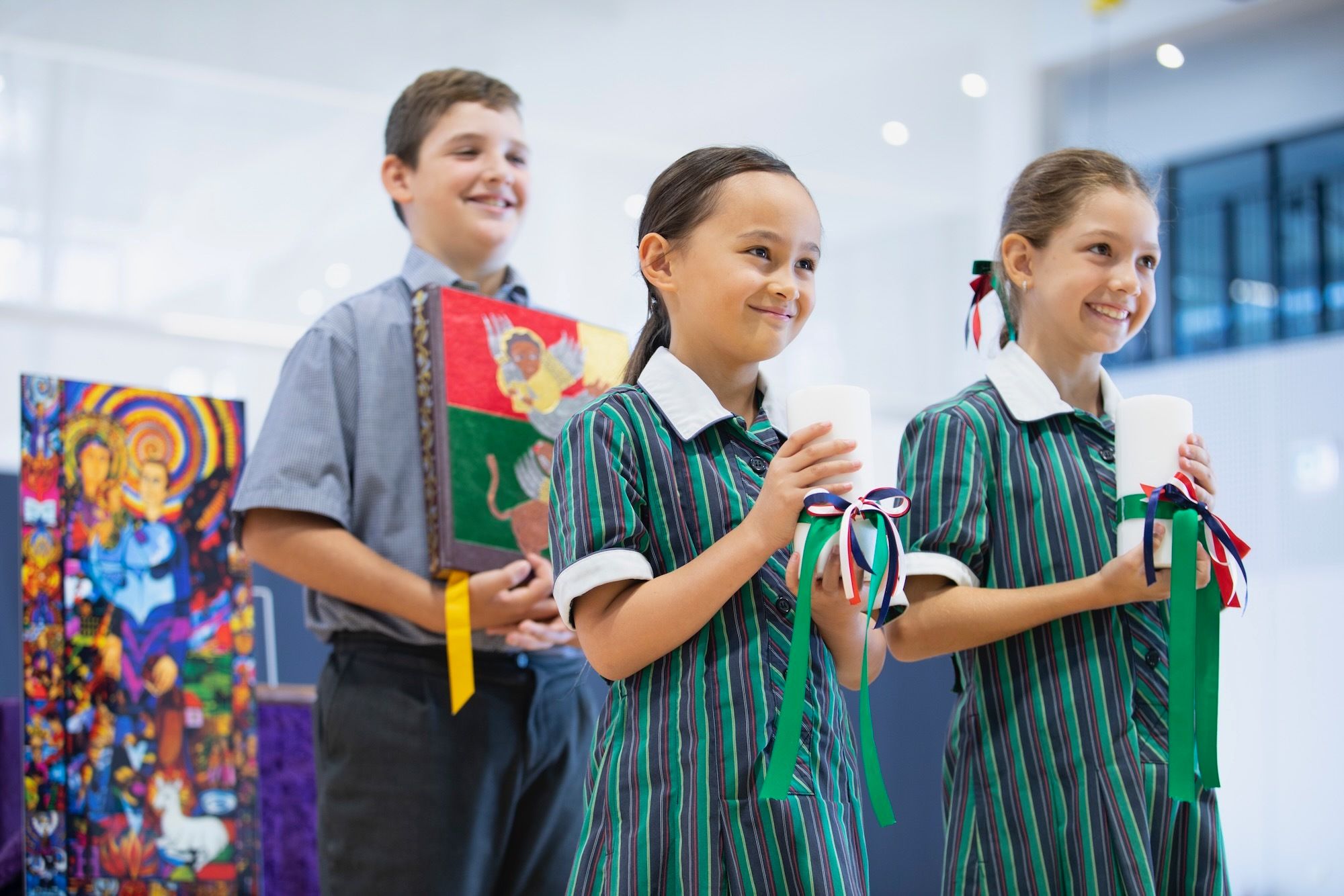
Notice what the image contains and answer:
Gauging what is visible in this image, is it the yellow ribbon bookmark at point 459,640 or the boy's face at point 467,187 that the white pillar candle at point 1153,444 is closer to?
the yellow ribbon bookmark at point 459,640

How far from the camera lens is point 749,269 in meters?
1.35

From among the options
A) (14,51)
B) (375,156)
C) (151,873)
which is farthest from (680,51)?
(151,873)

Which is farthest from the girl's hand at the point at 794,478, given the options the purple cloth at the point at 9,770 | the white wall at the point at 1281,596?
the white wall at the point at 1281,596

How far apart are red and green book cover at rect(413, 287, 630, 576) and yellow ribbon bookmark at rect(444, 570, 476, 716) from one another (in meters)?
0.04

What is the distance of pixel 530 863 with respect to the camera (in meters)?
1.83

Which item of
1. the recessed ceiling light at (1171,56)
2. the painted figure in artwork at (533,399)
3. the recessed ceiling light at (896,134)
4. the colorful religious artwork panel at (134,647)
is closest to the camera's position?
the painted figure in artwork at (533,399)

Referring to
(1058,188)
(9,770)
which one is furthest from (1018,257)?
(9,770)

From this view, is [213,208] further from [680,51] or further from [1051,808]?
[1051,808]

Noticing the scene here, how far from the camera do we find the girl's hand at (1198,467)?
133 cm

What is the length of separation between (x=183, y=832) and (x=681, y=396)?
1.50m

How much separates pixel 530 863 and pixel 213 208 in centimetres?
296

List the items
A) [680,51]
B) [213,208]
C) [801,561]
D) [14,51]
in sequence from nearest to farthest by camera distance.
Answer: [801,561] → [14,51] → [213,208] → [680,51]

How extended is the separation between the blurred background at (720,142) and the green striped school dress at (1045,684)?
165 cm

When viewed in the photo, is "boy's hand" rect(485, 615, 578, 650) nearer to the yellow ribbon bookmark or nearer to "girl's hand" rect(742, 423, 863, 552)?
the yellow ribbon bookmark
